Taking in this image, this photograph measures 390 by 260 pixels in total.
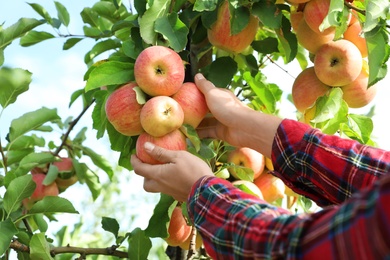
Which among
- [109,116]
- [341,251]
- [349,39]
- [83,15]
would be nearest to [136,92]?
[109,116]

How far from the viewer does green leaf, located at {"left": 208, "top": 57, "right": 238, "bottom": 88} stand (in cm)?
157

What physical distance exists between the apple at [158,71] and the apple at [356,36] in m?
0.48

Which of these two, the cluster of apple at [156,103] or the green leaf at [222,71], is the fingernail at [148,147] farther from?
the green leaf at [222,71]

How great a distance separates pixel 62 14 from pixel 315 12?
1.00m

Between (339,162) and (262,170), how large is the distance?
60 centimetres

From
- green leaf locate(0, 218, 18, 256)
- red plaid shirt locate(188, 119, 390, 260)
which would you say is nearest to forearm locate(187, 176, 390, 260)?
red plaid shirt locate(188, 119, 390, 260)

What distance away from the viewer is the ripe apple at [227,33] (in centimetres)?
155

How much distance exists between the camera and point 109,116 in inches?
56.5

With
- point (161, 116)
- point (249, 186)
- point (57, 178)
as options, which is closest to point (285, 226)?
point (161, 116)

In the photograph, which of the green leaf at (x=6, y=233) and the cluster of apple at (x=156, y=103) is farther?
the green leaf at (x=6, y=233)

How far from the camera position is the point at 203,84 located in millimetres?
1468

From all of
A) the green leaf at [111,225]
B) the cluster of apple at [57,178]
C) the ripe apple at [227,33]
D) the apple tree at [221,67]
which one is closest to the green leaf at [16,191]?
the apple tree at [221,67]

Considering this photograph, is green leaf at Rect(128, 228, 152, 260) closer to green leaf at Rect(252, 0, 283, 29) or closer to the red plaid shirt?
the red plaid shirt

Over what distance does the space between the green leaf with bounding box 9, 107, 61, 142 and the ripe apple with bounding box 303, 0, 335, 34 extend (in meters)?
0.94
